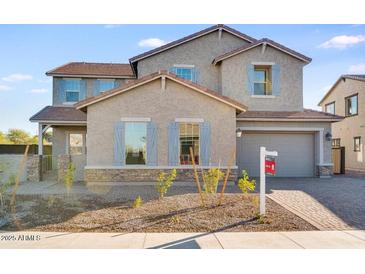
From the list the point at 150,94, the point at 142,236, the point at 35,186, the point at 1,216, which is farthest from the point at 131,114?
the point at 142,236

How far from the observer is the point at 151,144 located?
13438mm

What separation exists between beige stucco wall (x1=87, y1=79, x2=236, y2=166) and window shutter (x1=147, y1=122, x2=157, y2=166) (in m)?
0.19

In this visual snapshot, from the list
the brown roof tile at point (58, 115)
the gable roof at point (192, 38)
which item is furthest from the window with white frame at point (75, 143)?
the gable roof at point (192, 38)

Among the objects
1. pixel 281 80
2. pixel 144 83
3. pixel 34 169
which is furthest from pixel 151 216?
pixel 281 80

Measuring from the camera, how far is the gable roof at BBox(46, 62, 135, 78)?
62.7 feet

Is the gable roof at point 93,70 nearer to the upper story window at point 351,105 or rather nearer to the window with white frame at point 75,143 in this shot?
the window with white frame at point 75,143

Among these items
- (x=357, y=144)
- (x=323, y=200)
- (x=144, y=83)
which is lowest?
(x=323, y=200)

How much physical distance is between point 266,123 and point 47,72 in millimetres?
13205

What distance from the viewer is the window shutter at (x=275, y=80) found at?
16.5 meters

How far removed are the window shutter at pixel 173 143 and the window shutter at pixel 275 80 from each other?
619cm

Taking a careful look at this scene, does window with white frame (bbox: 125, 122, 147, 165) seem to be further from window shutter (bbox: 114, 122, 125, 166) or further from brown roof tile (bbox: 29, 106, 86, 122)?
brown roof tile (bbox: 29, 106, 86, 122)

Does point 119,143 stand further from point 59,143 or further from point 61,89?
point 61,89

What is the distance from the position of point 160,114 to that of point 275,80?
688cm

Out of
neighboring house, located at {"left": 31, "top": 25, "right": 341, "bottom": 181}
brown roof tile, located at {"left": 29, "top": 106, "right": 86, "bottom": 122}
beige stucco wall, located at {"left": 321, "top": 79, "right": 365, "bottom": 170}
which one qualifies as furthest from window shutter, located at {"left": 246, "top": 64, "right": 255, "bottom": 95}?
beige stucco wall, located at {"left": 321, "top": 79, "right": 365, "bottom": 170}
